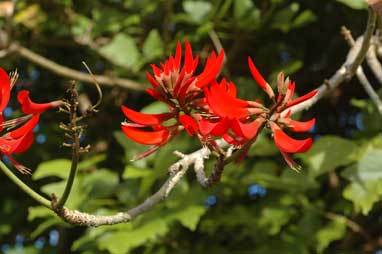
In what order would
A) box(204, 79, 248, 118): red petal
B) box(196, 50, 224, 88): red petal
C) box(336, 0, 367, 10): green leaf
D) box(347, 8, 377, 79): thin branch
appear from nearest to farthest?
box(204, 79, 248, 118): red petal
box(196, 50, 224, 88): red petal
box(347, 8, 377, 79): thin branch
box(336, 0, 367, 10): green leaf

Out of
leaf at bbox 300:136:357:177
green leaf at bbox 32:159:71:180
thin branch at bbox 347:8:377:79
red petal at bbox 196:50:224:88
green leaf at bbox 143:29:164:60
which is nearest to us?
red petal at bbox 196:50:224:88

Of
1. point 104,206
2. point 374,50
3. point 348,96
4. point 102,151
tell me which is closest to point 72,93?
point 374,50

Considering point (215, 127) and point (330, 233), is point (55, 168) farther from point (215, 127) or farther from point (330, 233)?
point (215, 127)

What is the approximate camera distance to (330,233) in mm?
2475

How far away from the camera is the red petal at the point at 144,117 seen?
133 centimetres

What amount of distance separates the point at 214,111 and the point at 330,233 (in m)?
1.42

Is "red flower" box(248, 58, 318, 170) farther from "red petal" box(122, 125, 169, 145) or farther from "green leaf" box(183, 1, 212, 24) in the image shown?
"green leaf" box(183, 1, 212, 24)

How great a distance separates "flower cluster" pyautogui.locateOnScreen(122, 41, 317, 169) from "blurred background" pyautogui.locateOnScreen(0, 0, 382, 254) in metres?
0.77

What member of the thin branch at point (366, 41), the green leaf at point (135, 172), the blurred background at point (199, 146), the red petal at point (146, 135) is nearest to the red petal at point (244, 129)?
the red petal at point (146, 135)

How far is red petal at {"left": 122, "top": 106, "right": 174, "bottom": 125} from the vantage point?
133cm

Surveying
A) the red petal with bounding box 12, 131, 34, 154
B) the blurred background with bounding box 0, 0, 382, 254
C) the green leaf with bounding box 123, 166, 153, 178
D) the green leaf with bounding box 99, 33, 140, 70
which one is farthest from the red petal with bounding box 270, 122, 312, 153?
the green leaf with bounding box 99, 33, 140, 70

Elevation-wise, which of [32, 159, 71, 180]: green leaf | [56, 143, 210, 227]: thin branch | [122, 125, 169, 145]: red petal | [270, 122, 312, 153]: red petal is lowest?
[32, 159, 71, 180]: green leaf

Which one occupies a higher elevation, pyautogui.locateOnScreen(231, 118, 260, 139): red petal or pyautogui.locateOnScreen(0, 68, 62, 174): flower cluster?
pyautogui.locateOnScreen(231, 118, 260, 139): red petal

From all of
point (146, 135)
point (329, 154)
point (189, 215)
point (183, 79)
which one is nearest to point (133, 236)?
point (189, 215)
